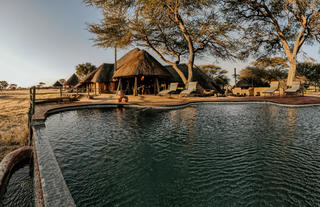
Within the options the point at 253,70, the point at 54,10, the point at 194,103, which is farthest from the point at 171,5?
the point at 253,70

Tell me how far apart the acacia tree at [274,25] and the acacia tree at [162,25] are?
3.83m

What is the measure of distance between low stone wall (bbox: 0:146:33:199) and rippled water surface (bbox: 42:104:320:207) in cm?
53

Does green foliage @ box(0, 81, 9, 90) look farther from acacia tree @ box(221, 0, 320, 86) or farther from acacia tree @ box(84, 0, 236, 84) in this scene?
acacia tree @ box(221, 0, 320, 86)

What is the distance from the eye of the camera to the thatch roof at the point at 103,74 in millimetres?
22828

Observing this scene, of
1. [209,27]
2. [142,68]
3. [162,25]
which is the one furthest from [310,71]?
[142,68]

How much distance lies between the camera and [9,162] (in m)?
2.65

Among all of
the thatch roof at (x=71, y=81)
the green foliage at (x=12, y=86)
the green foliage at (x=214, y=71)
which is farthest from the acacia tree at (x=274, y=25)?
the green foliage at (x=12, y=86)

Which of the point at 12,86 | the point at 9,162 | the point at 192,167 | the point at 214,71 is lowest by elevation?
the point at 192,167

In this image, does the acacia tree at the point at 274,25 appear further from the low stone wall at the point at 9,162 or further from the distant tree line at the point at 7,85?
the distant tree line at the point at 7,85

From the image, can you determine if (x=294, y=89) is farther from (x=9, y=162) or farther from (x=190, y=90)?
(x=9, y=162)

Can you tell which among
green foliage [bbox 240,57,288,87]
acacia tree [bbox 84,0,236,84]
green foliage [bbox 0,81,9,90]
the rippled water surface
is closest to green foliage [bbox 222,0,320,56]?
acacia tree [bbox 84,0,236,84]

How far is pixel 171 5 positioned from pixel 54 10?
39.6 ft

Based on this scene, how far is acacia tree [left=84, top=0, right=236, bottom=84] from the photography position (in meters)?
15.5

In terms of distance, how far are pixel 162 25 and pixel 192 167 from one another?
17066mm
